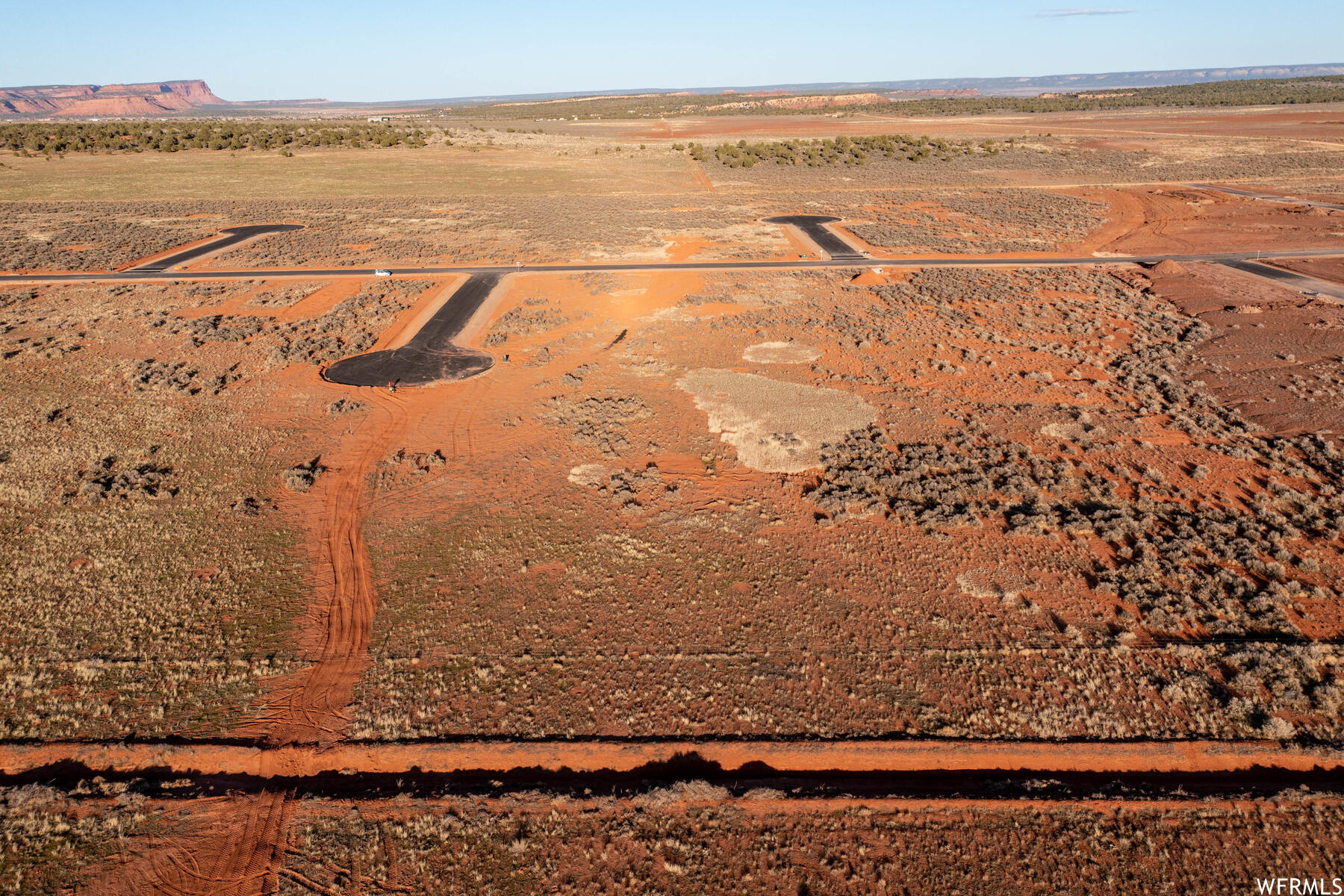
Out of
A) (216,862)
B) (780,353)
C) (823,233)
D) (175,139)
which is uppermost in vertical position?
(175,139)

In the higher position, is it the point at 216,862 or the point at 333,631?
the point at 333,631

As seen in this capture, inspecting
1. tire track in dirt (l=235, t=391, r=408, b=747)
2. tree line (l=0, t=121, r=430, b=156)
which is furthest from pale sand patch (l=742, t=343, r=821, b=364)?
tree line (l=0, t=121, r=430, b=156)

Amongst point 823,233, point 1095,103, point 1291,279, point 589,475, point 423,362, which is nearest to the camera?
point 589,475

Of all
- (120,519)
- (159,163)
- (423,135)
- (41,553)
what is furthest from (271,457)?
(423,135)

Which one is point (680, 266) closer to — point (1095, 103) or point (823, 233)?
point (823, 233)

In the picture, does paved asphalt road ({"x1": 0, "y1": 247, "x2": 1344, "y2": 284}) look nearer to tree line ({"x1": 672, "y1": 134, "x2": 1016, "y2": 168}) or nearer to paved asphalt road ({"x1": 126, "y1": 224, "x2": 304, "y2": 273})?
paved asphalt road ({"x1": 126, "y1": 224, "x2": 304, "y2": 273})

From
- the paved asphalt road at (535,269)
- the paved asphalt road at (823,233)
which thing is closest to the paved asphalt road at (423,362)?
the paved asphalt road at (535,269)

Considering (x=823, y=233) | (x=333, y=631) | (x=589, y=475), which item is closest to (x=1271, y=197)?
(x=823, y=233)
